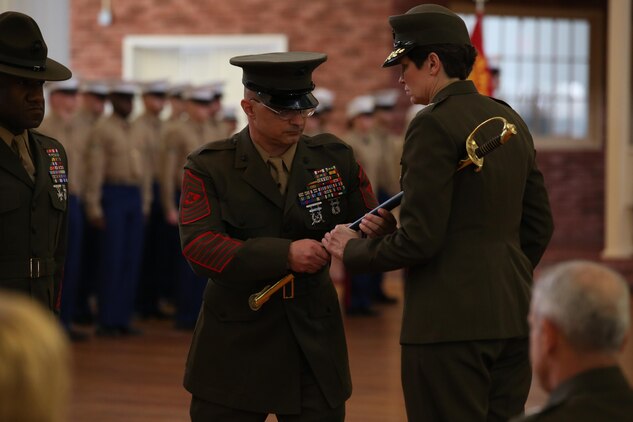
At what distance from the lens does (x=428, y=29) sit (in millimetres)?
2559

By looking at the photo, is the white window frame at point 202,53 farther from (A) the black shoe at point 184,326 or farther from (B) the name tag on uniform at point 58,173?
(B) the name tag on uniform at point 58,173

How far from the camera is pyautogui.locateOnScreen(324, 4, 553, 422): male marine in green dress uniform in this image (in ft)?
8.12

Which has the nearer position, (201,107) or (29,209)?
(29,209)

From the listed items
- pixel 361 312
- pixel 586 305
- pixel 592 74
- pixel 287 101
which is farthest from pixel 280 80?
pixel 592 74

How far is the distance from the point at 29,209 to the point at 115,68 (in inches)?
368

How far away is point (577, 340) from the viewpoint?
5.62 feet

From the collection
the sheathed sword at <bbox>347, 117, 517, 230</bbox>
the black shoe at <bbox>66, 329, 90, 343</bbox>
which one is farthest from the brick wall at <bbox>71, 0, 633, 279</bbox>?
the sheathed sword at <bbox>347, 117, 517, 230</bbox>

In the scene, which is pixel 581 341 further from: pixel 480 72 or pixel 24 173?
pixel 480 72

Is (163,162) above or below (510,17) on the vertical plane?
below

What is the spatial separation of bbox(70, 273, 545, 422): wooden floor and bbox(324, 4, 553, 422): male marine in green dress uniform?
2397mm

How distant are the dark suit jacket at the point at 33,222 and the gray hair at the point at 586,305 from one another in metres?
1.65

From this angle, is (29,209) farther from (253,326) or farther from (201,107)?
(201,107)

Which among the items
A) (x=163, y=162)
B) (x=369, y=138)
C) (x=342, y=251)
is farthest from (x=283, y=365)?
(x=369, y=138)

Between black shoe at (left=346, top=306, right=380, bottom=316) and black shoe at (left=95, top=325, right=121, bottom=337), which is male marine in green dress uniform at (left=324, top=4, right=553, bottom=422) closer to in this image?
black shoe at (left=95, top=325, right=121, bottom=337)
